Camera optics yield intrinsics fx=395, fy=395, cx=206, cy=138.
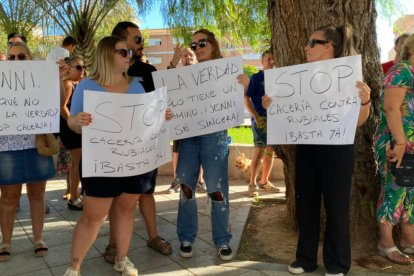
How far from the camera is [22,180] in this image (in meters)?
3.46

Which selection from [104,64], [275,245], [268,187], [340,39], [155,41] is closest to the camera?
[104,64]

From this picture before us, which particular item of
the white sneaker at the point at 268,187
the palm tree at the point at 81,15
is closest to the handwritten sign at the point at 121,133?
the white sneaker at the point at 268,187

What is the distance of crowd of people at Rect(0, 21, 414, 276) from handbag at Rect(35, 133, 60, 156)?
0.06 metres

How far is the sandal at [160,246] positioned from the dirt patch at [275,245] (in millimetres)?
651

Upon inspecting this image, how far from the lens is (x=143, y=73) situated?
145 inches

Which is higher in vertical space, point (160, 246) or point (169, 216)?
point (160, 246)

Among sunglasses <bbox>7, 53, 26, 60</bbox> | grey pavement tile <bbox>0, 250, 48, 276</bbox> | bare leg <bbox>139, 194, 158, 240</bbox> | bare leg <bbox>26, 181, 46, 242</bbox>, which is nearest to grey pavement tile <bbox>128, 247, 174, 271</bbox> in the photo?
bare leg <bbox>139, 194, 158, 240</bbox>

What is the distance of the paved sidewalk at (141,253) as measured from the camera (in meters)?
3.36

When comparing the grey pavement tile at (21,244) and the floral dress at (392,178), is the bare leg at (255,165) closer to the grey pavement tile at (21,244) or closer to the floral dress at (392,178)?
the floral dress at (392,178)

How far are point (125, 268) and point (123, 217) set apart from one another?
1.43ft

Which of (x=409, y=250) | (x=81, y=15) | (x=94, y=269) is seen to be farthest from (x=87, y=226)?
(x=81, y=15)

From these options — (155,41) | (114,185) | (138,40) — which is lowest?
(114,185)

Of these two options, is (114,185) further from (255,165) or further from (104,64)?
(255,165)

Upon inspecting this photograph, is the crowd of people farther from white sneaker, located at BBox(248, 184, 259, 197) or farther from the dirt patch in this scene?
white sneaker, located at BBox(248, 184, 259, 197)
